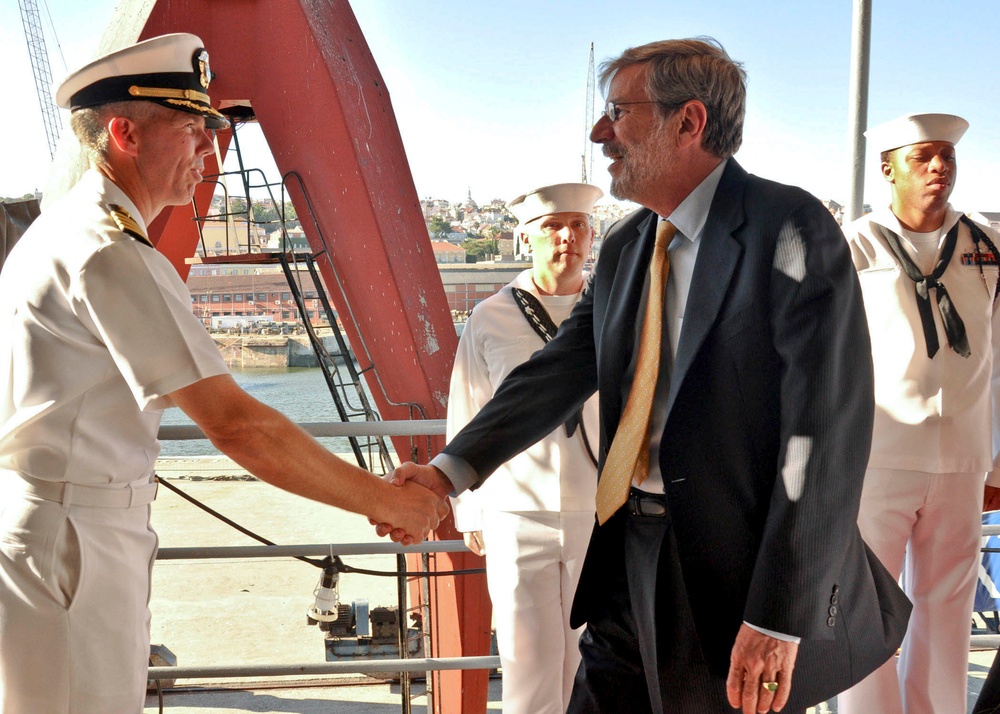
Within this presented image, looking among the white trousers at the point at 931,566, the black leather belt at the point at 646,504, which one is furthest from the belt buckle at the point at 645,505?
the white trousers at the point at 931,566

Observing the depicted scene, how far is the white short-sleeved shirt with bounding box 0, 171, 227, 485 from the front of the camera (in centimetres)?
158

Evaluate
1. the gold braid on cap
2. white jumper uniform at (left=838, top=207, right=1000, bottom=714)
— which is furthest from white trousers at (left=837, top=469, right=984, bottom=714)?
the gold braid on cap

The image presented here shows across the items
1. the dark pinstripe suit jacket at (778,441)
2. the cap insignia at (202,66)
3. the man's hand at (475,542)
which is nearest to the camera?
the dark pinstripe suit jacket at (778,441)

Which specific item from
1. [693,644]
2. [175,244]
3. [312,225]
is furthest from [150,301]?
[175,244]

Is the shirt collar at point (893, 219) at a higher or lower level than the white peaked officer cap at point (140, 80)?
lower

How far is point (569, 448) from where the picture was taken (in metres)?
2.82

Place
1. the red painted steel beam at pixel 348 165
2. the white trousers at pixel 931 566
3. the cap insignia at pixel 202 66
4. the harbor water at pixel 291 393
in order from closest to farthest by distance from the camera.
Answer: the cap insignia at pixel 202 66 < the white trousers at pixel 931 566 < the red painted steel beam at pixel 348 165 < the harbor water at pixel 291 393

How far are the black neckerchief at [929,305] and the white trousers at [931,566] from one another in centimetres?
39

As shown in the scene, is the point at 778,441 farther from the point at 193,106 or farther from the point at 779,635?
the point at 193,106

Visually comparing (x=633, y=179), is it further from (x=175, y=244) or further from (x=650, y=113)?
(x=175, y=244)

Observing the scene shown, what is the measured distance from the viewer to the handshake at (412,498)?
2068 mm

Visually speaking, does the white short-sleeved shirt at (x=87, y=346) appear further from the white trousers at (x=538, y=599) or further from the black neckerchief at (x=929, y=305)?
the black neckerchief at (x=929, y=305)

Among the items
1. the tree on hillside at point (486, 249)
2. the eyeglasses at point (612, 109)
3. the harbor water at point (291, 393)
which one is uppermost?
the tree on hillside at point (486, 249)

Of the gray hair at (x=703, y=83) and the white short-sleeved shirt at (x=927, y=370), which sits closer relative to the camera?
the gray hair at (x=703, y=83)
